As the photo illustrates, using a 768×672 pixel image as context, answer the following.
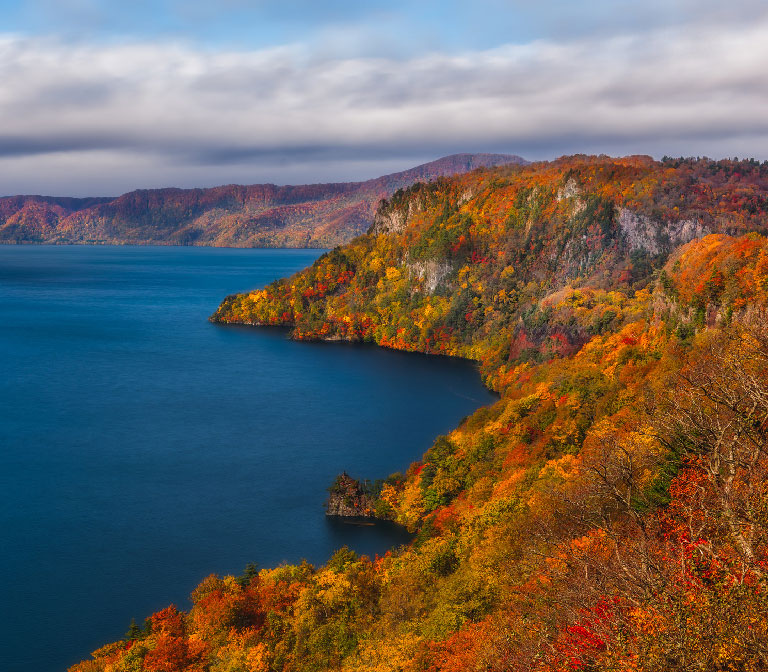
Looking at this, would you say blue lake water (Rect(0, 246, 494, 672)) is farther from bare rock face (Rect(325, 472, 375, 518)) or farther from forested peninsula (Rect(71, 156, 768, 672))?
forested peninsula (Rect(71, 156, 768, 672))

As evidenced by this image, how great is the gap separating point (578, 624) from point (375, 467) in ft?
227

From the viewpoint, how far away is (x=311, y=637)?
4619 cm

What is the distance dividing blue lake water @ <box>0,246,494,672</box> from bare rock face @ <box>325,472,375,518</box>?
5.62 ft

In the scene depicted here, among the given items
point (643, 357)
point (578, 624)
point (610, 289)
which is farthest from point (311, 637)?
point (610, 289)

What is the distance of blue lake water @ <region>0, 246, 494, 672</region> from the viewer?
61938 mm

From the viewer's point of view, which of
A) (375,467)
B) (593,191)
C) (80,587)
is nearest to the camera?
(80,587)

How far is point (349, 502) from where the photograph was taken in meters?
76.2

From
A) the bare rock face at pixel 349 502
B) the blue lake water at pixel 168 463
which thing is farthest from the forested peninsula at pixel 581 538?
the blue lake water at pixel 168 463

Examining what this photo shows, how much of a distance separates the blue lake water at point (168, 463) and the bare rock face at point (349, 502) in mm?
1712

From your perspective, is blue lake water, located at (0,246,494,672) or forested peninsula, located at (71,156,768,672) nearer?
forested peninsula, located at (71,156,768,672)

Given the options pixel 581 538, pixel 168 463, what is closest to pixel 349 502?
pixel 168 463

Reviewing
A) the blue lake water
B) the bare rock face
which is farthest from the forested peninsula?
the blue lake water

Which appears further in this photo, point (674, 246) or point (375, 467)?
point (674, 246)

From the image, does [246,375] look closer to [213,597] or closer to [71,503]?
[71,503]
